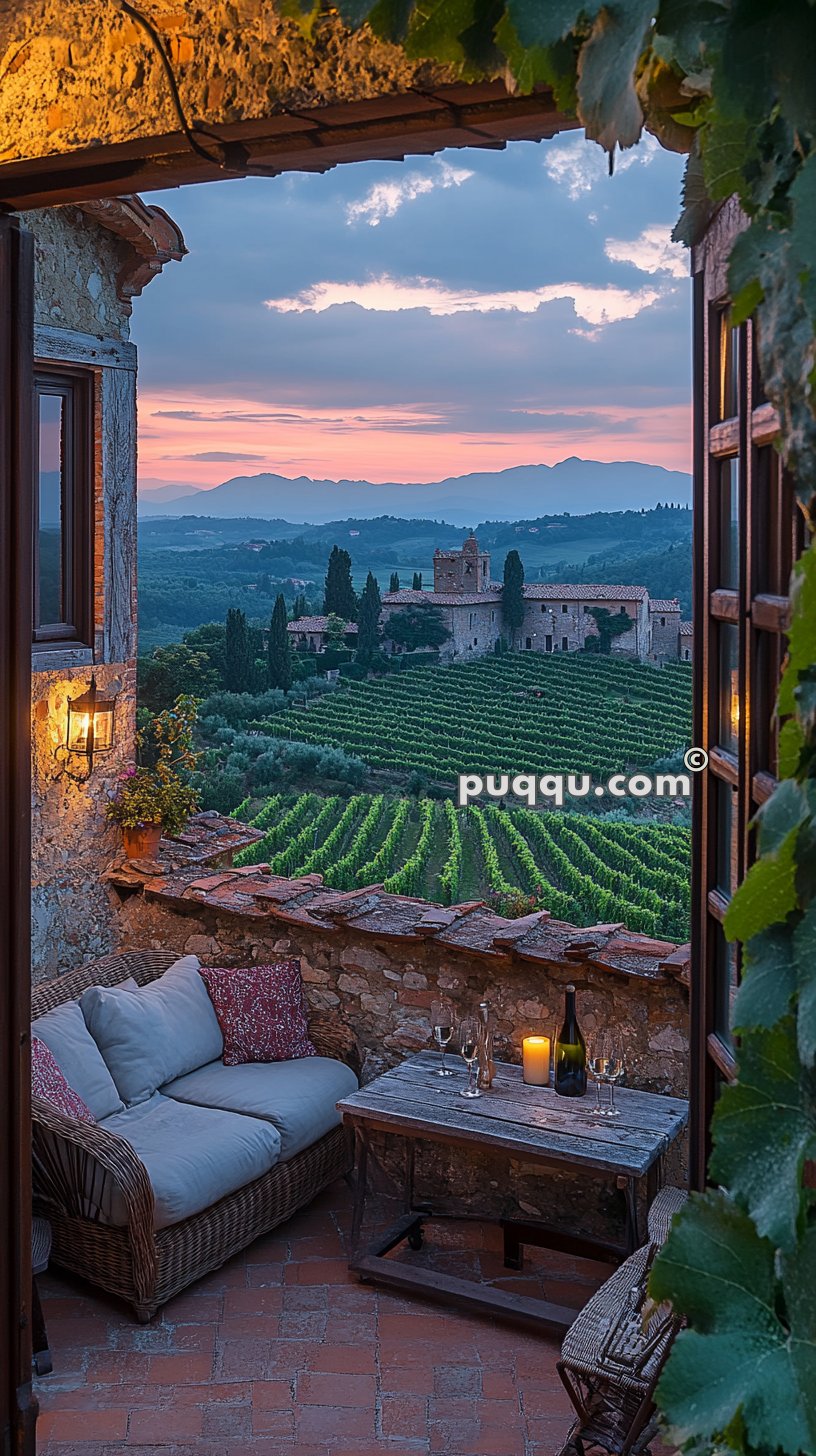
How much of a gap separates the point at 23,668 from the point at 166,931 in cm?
326

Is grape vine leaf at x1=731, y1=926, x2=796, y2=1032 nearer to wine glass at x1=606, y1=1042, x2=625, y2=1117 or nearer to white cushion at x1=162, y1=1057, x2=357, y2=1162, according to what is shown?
wine glass at x1=606, y1=1042, x2=625, y2=1117

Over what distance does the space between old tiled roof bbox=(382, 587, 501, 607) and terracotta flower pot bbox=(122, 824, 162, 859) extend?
203 cm

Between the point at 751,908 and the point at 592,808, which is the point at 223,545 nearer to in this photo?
the point at 592,808

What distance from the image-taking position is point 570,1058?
4.26 m

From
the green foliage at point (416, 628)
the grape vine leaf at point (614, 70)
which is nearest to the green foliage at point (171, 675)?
the green foliage at point (416, 628)

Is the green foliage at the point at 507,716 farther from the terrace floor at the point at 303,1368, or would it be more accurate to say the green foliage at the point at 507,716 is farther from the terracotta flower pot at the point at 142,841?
the terrace floor at the point at 303,1368

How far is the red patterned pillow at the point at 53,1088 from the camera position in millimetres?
4117

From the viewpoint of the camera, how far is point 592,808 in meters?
6.31

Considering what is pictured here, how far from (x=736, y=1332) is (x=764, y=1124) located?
113mm

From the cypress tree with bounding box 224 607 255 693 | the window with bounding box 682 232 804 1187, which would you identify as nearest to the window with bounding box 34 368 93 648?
the cypress tree with bounding box 224 607 255 693

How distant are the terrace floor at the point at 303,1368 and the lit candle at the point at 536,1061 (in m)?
0.63

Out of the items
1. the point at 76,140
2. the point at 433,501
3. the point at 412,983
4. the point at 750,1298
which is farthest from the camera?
the point at 433,501

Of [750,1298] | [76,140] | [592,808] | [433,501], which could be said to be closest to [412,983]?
[592,808]

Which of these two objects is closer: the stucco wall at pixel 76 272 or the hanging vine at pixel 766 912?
the hanging vine at pixel 766 912
